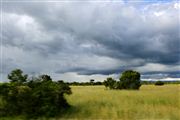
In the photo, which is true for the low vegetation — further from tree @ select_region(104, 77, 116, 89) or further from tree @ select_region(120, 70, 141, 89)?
tree @ select_region(104, 77, 116, 89)

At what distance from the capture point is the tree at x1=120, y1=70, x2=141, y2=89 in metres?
52.2

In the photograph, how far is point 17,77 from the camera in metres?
28.2

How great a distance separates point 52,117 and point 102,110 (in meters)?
4.07

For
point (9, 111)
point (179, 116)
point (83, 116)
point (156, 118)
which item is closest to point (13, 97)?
point (9, 111)

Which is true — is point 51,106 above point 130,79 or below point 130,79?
below

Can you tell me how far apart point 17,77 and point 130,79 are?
26.9m

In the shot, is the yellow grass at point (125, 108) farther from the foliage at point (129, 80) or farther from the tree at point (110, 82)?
the tree at point (110, 82)

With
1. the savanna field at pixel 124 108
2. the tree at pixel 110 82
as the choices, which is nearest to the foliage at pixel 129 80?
the tree at pixel 110 82

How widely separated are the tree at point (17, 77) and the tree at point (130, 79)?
25.9 metres

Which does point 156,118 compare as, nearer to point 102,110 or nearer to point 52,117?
point 102,110

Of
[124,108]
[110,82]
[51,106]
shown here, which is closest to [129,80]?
[110,82]

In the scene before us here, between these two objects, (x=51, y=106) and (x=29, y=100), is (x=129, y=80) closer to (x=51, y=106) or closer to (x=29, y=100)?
(x=51, y=106)

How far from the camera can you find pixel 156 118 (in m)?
25.2

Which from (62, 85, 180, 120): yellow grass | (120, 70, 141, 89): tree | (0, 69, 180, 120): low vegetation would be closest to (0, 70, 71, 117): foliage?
(0, 69, 180, 120): low vegetation
